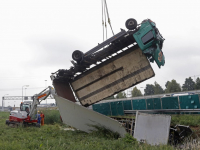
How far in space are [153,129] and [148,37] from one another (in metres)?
3.80

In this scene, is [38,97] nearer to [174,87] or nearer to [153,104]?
[153,104]

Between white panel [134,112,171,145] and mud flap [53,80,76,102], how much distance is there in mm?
3908

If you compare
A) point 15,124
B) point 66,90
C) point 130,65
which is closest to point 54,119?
point 15,124

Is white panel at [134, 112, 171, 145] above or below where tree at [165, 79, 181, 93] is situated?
below

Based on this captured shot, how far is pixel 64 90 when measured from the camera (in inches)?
434

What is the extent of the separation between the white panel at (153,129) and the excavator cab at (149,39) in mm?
2465

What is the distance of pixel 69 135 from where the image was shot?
9.89 metres

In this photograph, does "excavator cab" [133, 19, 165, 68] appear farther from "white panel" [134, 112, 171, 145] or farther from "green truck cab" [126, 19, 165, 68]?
"white panel" [134, 112, 171, 145]

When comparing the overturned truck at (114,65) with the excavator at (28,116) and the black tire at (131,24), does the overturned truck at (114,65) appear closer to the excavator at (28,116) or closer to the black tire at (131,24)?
the black tire at (131,24)

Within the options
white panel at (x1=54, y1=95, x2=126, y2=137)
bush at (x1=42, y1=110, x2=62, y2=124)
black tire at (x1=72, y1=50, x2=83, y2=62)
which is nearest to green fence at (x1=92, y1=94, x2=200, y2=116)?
bush at (x1=42, y1=110, x2=62, y2=124)

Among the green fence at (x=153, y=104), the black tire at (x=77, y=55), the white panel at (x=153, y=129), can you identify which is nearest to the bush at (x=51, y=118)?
the green fence at (x=153, y=104)

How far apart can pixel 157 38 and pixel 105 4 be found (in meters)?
3.02

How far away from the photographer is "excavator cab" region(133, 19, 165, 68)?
8.61m

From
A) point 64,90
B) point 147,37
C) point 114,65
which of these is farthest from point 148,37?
point 64,90
